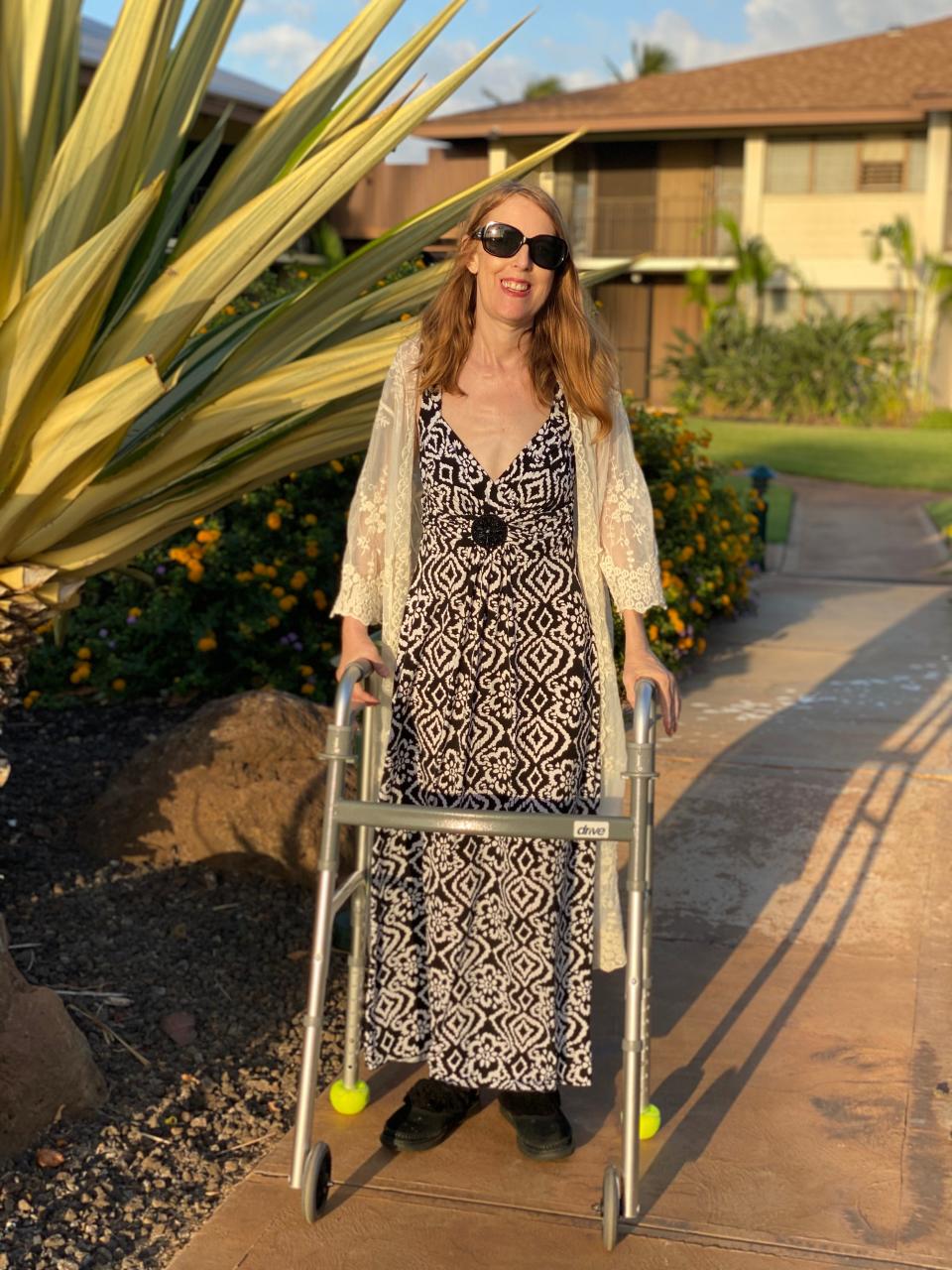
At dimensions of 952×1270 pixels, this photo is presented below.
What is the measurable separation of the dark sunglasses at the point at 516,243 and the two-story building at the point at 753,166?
28.0 m

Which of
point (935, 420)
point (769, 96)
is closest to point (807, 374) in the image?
point (935, 420)

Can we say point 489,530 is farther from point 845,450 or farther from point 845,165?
point 845,165

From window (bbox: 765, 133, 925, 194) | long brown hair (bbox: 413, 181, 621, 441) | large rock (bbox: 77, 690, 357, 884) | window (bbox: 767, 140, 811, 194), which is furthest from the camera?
window (bbox: 767, 140, 811, 194)

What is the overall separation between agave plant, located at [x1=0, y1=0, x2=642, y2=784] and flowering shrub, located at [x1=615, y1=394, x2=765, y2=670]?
11.7 feet

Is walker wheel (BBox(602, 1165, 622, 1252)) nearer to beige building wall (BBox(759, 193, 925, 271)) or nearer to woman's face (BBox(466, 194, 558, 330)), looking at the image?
woman's face (BBox(466, 194, 558, 330))

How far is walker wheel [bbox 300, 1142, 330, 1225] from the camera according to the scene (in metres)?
3.01

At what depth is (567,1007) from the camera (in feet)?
11.4

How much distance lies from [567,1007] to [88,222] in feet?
6.45

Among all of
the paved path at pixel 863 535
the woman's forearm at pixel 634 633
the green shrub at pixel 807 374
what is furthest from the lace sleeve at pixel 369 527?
the green shrub at pixel 807 374

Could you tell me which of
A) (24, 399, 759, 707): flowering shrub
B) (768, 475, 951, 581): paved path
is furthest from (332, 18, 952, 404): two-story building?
(24, 399, 759, 707): flowering shrub

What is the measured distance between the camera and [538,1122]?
11.1ft

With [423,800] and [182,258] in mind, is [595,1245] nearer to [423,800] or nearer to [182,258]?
[423,800]

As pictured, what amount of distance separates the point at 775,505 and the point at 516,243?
12.9 metres

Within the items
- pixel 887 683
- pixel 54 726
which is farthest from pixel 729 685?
pixel 54 726
